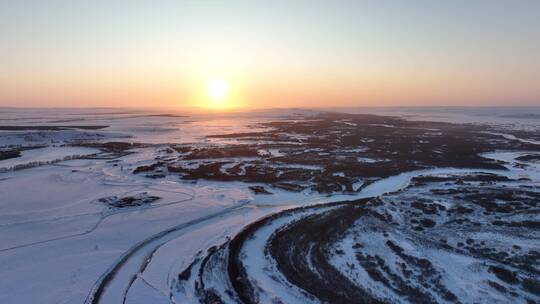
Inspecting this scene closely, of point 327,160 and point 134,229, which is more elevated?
point 327,160

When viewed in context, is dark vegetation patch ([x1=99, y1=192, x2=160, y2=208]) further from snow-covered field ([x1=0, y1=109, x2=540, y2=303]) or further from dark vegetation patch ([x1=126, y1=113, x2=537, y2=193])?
dark vegetation patch ([x1=126, y1=113, x2=537, y2=193])

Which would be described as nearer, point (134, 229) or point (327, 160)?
point (134, 229)

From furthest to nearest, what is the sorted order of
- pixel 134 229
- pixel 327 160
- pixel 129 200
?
pixel 327 160, pixel 129 200, pixel 134 229

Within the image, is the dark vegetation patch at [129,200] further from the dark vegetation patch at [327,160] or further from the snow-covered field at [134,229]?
the dark vegetation patch at [327,160]

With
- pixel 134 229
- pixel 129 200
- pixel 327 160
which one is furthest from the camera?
pixel 327 160

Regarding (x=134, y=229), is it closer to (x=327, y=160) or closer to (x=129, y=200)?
(x=129, y=200)

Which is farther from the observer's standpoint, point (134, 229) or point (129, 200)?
point (129, 200)

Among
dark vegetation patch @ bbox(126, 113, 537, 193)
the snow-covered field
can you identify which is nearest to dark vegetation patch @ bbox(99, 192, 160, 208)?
the snow-covered field

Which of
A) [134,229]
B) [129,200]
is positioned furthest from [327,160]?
[134,229]

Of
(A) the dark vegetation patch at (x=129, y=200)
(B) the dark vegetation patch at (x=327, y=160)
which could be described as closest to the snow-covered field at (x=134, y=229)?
(A) the dark vegetation patch at (x=129, y=200)
